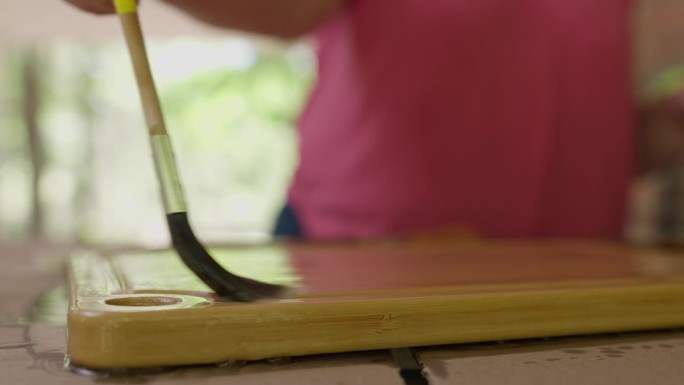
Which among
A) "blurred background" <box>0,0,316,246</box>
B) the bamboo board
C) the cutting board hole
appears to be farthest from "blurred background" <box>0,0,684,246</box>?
the cutting board hole

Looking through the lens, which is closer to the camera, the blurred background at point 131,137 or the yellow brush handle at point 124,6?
the yellow brush handle at point 124,6

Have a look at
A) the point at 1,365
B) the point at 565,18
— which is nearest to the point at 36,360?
the point at 1,365

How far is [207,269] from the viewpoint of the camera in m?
0.31

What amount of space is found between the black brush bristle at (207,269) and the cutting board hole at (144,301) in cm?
2

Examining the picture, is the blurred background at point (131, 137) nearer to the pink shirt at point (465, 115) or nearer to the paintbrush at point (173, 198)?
the pink shirt at point (465, 115)

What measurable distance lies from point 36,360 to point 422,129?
543 millimetres

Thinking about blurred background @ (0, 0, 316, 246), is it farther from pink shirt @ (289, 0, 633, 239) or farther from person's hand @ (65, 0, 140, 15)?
person's hand @ (65, 0, 140, 15)

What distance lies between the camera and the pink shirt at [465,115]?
750 millimetres

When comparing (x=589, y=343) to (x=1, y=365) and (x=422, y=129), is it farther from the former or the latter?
(x=422, y=129)

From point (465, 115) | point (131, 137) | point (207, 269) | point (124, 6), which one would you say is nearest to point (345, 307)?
point (207, 269)

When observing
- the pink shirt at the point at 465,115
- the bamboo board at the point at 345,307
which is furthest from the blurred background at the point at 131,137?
the bamboo board at the point at 345,307

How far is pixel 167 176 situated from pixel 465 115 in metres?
0.50

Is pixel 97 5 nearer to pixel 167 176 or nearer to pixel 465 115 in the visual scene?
pixel 167 176

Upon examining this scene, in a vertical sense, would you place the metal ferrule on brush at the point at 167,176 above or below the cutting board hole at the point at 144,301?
above
